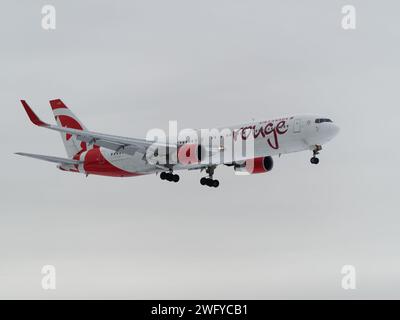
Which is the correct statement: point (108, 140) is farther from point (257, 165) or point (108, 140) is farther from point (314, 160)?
point (314, 160)

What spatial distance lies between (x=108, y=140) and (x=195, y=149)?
8486 mm

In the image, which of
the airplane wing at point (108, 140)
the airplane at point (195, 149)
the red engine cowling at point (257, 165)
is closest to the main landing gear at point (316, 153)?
the airplane at point (195, 149)

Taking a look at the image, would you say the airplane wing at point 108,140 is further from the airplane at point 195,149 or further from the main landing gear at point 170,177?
the main landing gear at point 170,177

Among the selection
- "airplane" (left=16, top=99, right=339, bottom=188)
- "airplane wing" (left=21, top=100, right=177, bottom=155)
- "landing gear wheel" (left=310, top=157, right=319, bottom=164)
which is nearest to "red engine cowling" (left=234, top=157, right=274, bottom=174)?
"airplane" (left=16, top=99, right=339, bottom=188)

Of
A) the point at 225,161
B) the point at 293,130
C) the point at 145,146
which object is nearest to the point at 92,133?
the point at 145,146

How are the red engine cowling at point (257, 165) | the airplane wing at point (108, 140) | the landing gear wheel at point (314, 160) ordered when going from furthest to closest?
the red engine cowling at point (257, 165)
the airplane wing at point (108, 140)
the landing gear wheel at point (314, 160)

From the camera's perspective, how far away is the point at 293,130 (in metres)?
85.8

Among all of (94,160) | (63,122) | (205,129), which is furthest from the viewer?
(63,122)

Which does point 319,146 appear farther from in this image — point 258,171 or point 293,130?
point 258,171

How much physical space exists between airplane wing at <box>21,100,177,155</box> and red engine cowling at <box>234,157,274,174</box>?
756 cm

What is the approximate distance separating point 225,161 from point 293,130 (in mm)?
7409

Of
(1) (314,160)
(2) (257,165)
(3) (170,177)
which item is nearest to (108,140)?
(3) (170,177)

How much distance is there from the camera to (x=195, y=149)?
89375 millimetres

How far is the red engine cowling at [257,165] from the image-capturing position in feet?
312
